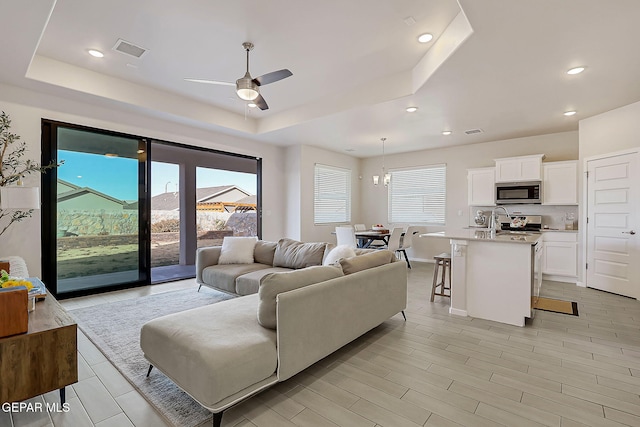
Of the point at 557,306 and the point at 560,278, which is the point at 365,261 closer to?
the point at 557,306

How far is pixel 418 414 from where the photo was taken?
6.11ft

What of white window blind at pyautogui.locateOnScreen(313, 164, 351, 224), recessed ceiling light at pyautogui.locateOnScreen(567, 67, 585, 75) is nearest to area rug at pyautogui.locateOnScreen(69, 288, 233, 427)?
white window blind at pyautogui.locateOnScreen(313, 164, 351, 224)

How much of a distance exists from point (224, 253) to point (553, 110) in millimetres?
5506

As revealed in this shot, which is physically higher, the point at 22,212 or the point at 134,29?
the point at 134,29

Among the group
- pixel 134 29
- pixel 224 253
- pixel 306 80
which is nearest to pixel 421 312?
pixel 224 253

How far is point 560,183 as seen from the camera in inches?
221

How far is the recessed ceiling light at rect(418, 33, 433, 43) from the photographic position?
3.16m

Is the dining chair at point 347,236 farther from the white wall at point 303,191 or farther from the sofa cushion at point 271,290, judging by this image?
the sofa cushion at point 271,290

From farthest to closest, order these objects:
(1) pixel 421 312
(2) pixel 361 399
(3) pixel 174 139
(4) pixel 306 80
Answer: (3) pixel 174 139 → (4) pixel 306 80 → (1) pixel 421 312 → (2) pixel 361 399

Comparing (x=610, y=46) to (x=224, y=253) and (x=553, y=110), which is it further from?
(x=224, y=253)

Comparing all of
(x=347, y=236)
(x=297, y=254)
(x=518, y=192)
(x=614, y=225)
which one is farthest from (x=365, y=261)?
(x=518, y=192)

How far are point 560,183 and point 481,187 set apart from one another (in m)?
1.34

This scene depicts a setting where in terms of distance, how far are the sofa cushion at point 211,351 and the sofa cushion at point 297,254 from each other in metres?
1.69

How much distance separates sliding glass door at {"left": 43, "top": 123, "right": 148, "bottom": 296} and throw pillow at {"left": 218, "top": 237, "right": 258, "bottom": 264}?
1.64m
